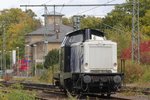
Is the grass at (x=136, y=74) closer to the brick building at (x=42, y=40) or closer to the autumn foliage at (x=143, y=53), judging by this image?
the autumn foliage at (x=143, y=53)

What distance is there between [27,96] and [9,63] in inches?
4317

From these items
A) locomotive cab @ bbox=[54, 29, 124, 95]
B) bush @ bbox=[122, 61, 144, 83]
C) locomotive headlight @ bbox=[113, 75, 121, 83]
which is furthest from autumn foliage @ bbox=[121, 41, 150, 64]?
locomotive headlight @ bbox=[113, 75, 121, 83]

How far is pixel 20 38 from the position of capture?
5364 inches

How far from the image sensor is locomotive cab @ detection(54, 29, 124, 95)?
24172 millimetres

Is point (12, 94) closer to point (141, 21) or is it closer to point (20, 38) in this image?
point (141, 21)

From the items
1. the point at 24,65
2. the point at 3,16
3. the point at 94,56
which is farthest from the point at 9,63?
the point at 94,56

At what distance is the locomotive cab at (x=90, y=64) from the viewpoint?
79.3 ft

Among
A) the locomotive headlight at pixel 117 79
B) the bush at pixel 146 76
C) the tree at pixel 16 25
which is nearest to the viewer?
the locomotive headlight at pixel 117 79

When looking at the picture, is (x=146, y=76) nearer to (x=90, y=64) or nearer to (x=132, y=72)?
(x=132, y=72)

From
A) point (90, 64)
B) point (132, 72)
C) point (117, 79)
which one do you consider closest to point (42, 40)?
point (132, 72)

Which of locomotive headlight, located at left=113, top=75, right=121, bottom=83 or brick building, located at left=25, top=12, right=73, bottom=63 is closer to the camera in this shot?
locomotive headlight, located at left=113, top=75, right=121, bottom=83

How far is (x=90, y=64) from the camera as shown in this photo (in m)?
25.0

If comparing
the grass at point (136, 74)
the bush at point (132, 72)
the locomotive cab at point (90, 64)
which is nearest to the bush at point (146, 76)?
the grass at point (136, 74)

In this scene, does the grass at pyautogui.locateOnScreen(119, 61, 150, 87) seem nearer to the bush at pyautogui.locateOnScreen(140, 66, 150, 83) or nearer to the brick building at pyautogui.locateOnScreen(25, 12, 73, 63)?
the bush at pyautogui.locateOnScreen(140, 66, 150, 83)
